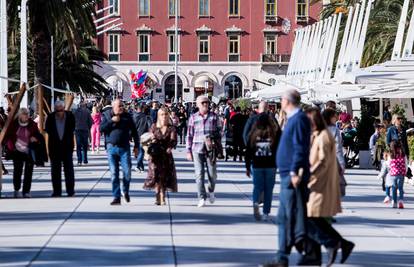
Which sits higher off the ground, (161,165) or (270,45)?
(270,45)

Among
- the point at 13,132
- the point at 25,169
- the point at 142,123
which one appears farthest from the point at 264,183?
the point at 142,123

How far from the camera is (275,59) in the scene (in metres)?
110

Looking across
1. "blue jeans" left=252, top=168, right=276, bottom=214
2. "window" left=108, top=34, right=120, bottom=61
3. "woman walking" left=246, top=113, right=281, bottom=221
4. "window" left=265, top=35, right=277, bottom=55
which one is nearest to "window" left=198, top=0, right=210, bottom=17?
"window" left=265, top=35, right=277, bottom=55

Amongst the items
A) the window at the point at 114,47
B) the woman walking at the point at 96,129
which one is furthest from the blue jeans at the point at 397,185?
the window at the point at 114,47

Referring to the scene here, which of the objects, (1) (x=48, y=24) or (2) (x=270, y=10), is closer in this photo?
(1) (x=48, y=24)

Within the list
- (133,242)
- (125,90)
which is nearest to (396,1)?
(133,242)

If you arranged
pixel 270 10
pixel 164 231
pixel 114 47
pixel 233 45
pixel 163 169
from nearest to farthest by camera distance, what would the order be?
pixel 164 231 → pixel 163 169 → pixel 270 10 → pixel 114 47 → pixel 233 45

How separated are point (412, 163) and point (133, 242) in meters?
13.5

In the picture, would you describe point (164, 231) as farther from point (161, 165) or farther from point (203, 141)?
point (161, 165)

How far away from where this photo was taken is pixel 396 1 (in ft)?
173

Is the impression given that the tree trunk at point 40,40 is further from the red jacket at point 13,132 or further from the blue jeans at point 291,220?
the blue jeans at point 291,220

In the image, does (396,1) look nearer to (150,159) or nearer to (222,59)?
(150,159)

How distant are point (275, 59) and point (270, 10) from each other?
465cm

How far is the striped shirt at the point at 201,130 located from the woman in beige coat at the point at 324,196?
264 inches
